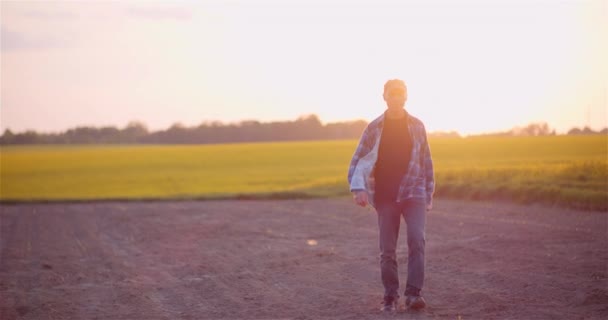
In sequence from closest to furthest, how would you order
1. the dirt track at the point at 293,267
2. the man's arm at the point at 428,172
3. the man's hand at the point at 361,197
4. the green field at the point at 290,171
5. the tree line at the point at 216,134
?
1. the man's hand at the point at 361,197
2. the man's arm at the point at 428,172
3. the dirt track at the point at 293,267
4. the green field at the point at 290,171
5. the tree line at the point at 216,134

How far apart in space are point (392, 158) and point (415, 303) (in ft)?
4.35

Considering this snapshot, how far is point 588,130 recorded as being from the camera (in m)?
21.4

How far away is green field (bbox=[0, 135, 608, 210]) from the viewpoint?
18.8 m

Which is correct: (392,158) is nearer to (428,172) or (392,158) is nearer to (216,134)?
(428,172)

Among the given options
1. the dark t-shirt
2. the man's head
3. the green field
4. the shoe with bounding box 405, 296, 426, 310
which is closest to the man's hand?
the dark t-shirt

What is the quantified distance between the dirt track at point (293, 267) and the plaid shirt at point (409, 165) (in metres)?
1.09

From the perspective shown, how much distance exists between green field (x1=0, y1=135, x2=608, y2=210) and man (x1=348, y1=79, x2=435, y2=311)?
1039 centimetres

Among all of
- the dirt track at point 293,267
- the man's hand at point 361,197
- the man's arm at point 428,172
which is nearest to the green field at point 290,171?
the dirt track at point 293,267

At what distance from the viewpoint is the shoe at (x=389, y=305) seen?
6.38 metres

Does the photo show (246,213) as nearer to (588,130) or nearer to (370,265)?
(370,265)

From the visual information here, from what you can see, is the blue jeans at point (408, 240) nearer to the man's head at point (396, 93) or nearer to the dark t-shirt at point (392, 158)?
the dark t-shirt at point (392, 158)

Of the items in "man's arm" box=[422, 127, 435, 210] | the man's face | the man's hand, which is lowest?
the man's hand

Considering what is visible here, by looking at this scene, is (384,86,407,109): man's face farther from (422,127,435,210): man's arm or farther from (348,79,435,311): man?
(422,127,435,210): man's arm

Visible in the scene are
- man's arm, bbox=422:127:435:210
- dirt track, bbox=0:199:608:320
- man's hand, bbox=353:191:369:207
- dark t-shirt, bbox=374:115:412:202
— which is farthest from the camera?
dirt track, bbox=0:199:608:320
